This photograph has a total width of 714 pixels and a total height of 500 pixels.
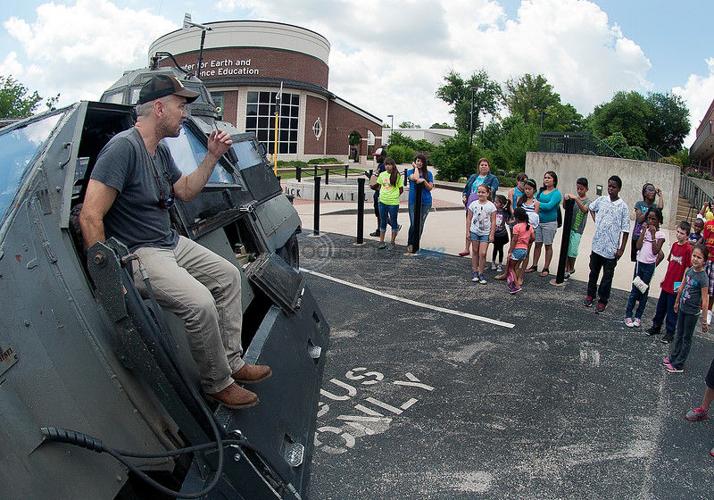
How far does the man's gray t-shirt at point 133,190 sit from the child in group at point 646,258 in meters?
5.50

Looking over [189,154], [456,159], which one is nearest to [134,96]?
[189,154]

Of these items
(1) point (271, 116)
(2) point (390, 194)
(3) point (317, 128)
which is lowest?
(2) point (390, 194)

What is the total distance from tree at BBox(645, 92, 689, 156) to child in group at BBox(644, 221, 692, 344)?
38.8 meters

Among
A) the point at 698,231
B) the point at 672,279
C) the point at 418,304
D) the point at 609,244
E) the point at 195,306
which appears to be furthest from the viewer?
the point at 698,231

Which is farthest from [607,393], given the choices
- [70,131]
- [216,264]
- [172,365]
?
[70,131]

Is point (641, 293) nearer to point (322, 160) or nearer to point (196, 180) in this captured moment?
point (196, 180)

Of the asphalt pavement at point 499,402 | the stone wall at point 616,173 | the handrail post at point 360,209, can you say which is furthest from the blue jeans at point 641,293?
the stone wall at point 616,173

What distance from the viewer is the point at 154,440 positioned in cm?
264

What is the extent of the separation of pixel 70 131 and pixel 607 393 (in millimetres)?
4397

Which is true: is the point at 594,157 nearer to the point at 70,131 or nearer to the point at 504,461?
the point at 504,461

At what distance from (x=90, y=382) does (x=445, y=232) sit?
1114 centimetres

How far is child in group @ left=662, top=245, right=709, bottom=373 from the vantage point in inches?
219

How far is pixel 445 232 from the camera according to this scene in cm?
1320

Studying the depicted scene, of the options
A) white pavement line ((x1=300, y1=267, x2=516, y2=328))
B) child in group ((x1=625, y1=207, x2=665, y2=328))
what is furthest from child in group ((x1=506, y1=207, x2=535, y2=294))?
child in group ((x1=625, y1=207, x2=665, y2=328))
